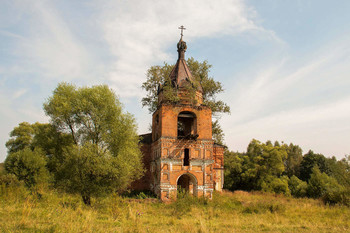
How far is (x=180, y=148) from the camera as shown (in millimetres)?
23969

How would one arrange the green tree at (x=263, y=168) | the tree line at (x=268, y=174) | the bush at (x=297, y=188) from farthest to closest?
the green tree at (x=263, y=168) → the bush at (x=297, y=188) → the tree line at (x=268, y=174)

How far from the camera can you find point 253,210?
17.5 metres

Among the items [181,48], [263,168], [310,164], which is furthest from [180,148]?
[310,164]

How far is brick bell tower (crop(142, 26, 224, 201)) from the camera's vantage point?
76.5 feet

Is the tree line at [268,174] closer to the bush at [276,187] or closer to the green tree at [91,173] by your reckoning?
the bush at [276,187]

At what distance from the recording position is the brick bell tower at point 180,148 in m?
23.3

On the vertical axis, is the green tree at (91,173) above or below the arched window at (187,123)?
below

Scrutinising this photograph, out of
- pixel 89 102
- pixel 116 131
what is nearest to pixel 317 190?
pixel 116 131

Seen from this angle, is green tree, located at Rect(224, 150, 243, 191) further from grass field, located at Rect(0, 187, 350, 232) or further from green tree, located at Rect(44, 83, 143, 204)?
grass field, located at Rect(0, 187, 350, 232)

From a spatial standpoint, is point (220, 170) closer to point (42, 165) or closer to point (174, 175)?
point (174, 175)

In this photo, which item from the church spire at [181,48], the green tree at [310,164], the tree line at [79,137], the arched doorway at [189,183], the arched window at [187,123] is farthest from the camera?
the green tree at [310,164]

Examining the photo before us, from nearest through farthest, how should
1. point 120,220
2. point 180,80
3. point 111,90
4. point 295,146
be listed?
point 120,220, point 111,90, point 180,80, point 295,146

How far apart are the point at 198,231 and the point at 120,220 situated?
3.41m

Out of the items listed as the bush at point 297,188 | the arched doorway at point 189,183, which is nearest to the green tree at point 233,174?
the bush at point 297,188
